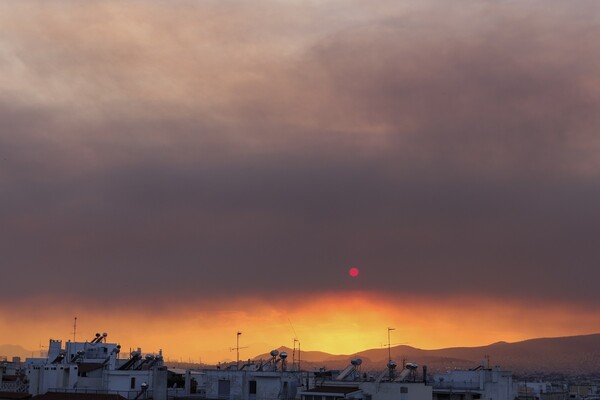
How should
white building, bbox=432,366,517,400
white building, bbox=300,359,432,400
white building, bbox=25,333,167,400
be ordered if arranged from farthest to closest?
white building, bbox=25,333,167,400, white building, bbox=432,366,517,400, white building, bbox=300,359,432,400

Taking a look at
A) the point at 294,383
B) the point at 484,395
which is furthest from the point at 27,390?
the point at 484,395

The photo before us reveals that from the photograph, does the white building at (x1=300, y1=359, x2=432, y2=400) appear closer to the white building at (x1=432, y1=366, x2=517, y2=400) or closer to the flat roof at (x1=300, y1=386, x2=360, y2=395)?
the flat roof at (x1=300, y1=386, x2=360, y2=395)

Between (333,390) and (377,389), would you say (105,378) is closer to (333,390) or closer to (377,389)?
(333,390)

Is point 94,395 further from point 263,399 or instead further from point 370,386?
point 370,386

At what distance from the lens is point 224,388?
95.2 metres

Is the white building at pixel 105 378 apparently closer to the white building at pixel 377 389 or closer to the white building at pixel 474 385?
the white building at pixel 377 389

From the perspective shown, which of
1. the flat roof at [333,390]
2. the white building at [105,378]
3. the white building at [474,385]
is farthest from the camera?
the white building at [105,378]

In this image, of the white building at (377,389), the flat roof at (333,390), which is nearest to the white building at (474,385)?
the white building at (377,389)

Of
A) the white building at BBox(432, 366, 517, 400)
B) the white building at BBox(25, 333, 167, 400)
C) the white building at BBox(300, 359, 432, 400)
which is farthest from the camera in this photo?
the white building at BBox(25, 333, 167, 400)

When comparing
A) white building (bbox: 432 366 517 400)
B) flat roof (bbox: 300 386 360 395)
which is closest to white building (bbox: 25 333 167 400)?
flat roof (bbox: 300 386 360 395)

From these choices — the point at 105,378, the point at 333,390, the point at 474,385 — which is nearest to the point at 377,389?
the point at 333,390

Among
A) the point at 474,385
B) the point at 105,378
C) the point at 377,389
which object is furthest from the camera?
the point at 105,378

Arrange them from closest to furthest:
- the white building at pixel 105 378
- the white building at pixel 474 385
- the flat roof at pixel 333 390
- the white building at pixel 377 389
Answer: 1. the white building at pixel 377 389
2. the flat roof at pixel 333 390
3. the white building at pixel 474 385
4. the white building at pixel 105 378

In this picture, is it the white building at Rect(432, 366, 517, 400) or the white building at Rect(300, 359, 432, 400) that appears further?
the white building at Rect(432, 366, 517, 400)
